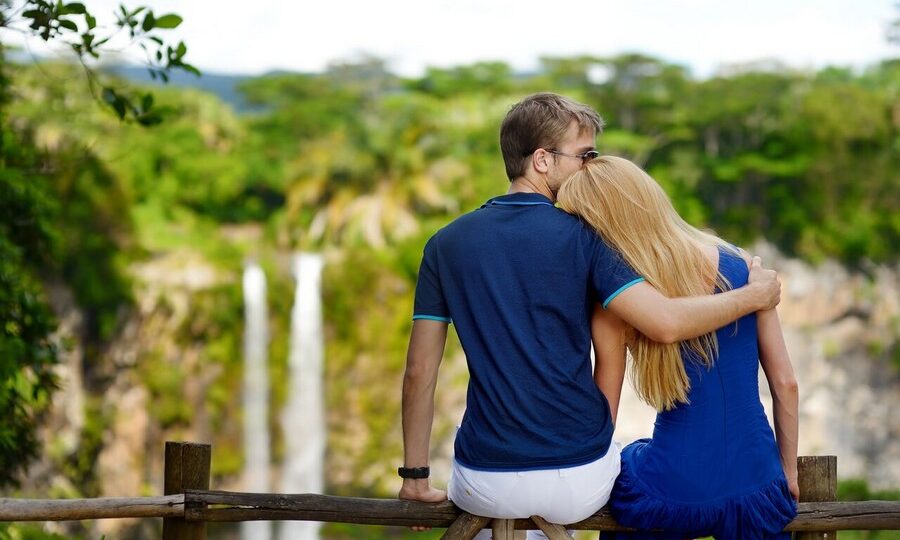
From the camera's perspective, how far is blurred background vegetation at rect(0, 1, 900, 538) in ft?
47.6

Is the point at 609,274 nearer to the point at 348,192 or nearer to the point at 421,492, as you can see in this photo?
the point at 421,492

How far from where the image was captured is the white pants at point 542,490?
7.80ft

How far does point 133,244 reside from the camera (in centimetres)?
1518

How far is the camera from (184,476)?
293 cm

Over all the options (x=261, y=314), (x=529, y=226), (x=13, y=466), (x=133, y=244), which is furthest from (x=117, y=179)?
(x=529, y=226)

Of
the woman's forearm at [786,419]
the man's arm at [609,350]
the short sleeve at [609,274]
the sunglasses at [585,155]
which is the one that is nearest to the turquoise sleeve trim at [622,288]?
the short sleeve at [609,274]

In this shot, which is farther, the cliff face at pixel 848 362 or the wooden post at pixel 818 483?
the cliff face at pixel 848 362

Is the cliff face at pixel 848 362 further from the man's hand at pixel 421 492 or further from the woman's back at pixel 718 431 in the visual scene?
the woman's back at pixel 718 431

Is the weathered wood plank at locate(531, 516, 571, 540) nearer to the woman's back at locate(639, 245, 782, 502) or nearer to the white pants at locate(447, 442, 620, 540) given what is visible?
the white pants at locate(447, 442, 620, 540)

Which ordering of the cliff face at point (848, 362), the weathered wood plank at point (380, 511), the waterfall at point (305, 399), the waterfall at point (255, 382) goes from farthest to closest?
the cliff face at point (848, 362) < the waterfall at point (305, 399) < the waterfall at point (255, 382) < the weathered wood plank at point (380, 511)

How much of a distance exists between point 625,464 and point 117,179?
14317mm

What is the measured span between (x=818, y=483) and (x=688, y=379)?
79 centimetres

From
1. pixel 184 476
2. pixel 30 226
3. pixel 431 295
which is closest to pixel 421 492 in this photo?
pixel 431 295

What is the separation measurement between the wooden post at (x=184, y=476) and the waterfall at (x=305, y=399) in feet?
40.9
